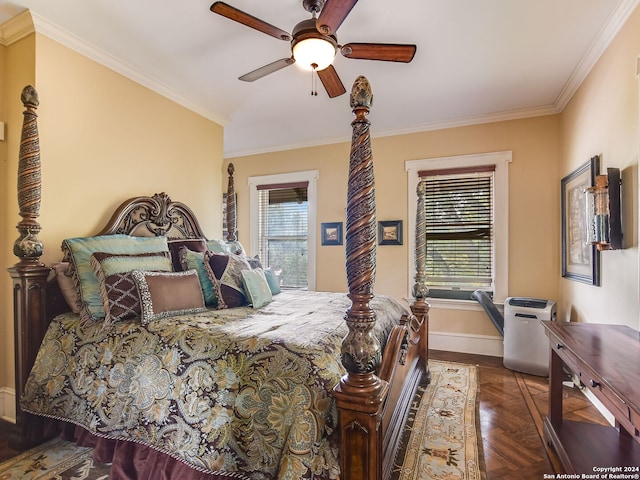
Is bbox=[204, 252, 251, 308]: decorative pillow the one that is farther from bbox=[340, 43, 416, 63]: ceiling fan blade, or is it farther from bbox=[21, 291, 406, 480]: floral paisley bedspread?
bbox=[340, 43, 416, 63]: ceiling fan blade

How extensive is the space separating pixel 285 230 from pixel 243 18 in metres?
Result: 3.31

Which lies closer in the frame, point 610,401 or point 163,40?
point 610,401

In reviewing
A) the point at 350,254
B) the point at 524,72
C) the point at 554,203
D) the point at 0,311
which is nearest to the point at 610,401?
the point at 350,254

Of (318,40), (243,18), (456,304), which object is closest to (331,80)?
(318,40)

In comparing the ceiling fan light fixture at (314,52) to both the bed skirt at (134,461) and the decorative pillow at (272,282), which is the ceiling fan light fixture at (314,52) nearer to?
the decorative pillow at (272,282)

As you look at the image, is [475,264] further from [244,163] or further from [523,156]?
[244,163]

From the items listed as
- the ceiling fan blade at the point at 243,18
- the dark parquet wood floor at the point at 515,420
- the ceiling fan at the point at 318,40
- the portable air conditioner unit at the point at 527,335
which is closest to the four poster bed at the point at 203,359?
the dark parquet wood floor at the point at 515,420

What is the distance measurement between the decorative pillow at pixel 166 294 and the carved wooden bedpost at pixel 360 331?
123 cm

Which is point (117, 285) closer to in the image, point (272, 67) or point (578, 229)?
point (272, 67)

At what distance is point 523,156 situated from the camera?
12.1ft

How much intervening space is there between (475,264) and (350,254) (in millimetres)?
3151

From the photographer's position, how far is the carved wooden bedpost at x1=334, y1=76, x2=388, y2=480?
127 cm

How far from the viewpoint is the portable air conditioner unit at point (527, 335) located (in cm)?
316

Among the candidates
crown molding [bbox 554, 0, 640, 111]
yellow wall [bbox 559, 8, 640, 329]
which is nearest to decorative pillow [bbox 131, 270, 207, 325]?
yellow wall [bbox 559, 8, 640, 329]
